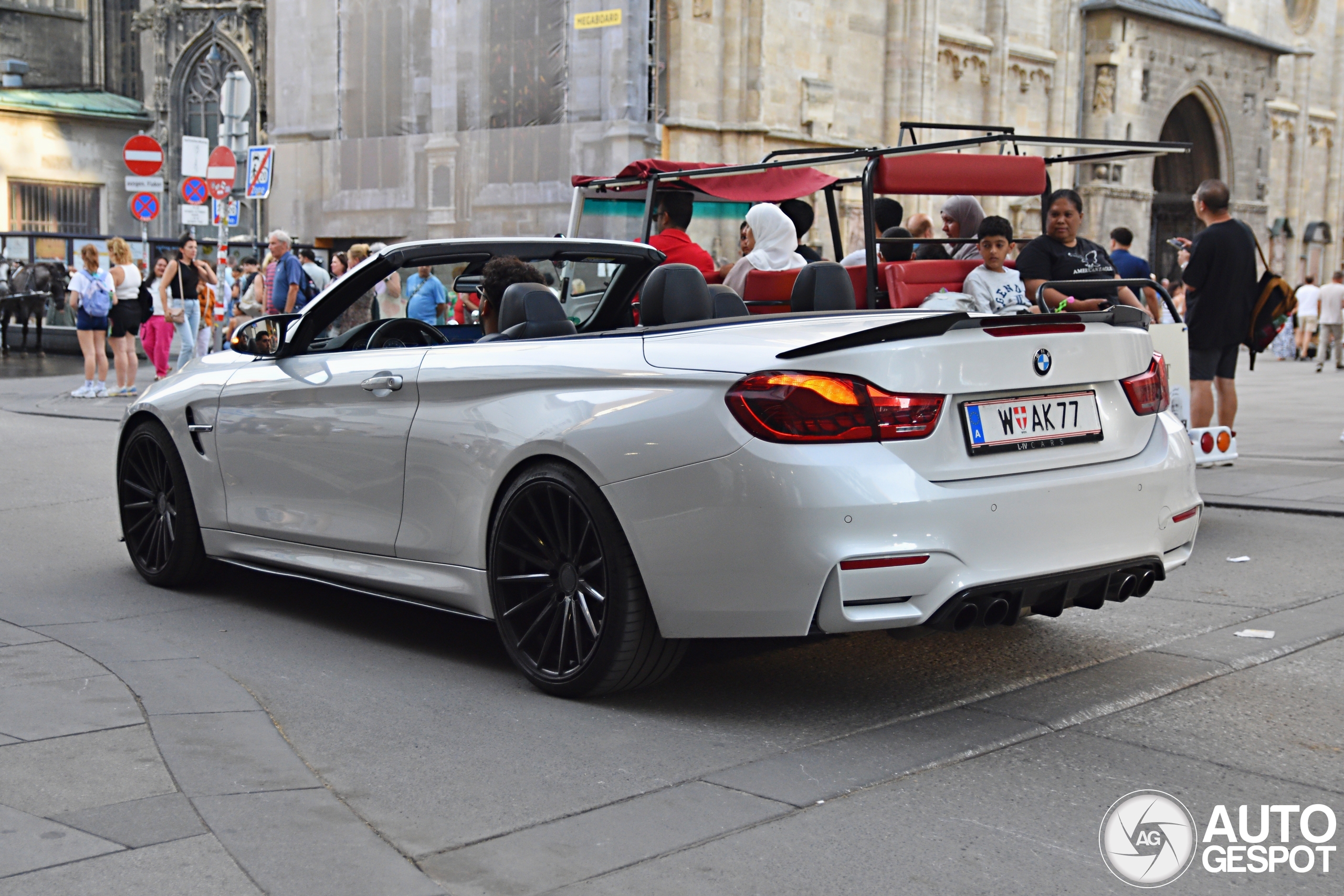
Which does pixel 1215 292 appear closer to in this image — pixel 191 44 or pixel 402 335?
pixel 402 335

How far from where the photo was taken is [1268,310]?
1023 cm

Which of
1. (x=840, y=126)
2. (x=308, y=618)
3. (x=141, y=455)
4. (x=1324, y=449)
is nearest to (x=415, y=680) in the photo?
(x=308, y=618)

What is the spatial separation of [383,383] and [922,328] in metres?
2.03

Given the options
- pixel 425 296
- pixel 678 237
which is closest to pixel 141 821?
pixel 425 296

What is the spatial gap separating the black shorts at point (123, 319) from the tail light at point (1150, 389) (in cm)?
1547

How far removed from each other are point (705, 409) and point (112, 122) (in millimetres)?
42372

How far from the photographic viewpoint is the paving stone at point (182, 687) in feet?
14.6

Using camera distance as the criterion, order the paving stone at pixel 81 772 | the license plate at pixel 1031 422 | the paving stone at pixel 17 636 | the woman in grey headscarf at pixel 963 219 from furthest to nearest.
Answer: the woman in grey headscarf at pixel 963 219, the paving stone at pixel 17 636, the license plate at pixel 1031 422, the paving stone at pixel 81 772

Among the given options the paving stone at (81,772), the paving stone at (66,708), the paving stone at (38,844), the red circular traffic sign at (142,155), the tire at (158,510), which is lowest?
the paving stone at (66,708)

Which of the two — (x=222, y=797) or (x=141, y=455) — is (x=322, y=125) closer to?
(x=141, y=455)

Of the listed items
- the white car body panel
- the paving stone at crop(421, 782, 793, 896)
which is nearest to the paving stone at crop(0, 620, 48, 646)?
the white car body panel

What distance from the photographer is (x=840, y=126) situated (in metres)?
31.9

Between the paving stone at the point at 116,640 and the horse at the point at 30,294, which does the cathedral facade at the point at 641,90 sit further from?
the paving stone at the point at 116,640

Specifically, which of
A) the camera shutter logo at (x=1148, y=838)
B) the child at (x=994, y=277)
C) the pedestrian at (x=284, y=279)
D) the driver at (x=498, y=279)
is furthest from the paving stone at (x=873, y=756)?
the pedestrian at (x=284, y=279)
